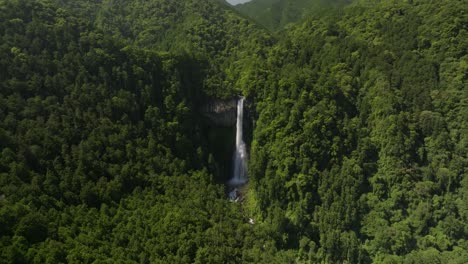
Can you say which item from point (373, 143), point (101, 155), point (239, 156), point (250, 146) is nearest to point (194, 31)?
point (250, 146)

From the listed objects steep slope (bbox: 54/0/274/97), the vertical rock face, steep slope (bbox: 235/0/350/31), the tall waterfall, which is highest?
steep slope (bbox: 235/0/350/31)

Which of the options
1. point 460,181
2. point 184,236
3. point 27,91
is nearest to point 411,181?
point 460,181

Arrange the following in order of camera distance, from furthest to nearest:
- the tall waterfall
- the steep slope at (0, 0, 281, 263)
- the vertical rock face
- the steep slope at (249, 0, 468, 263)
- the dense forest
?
the vertical rock face < the tall waterfall < the steep slope at (249, 0, 468, 263) < the dense forest < the steep slope at (0, 0, 281, 263)

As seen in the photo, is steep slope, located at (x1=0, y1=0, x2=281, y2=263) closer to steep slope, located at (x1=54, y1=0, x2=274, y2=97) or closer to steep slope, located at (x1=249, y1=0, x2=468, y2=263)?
steep slope, located at (x1=54, y1=0, x2=274, y2=97)

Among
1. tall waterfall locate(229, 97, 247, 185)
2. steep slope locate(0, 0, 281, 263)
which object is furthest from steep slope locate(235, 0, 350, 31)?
steep slope locate(0, 0, 281, 263)

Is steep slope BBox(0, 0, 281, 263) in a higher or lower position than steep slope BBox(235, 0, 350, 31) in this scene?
lower

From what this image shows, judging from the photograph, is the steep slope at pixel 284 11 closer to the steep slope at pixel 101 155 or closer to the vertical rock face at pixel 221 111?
the vertical rock face at pixel 221 111

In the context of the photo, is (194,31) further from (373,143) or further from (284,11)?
(284,11)

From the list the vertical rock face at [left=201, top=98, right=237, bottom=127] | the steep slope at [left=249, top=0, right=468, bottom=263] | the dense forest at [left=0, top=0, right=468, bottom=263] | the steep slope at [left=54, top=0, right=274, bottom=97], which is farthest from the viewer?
the steep slope at [left=54, top=0, right=274, bottom=97]

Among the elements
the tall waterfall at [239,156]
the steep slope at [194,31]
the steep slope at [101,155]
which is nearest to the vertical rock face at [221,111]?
the tall waterfall at [239,156]
